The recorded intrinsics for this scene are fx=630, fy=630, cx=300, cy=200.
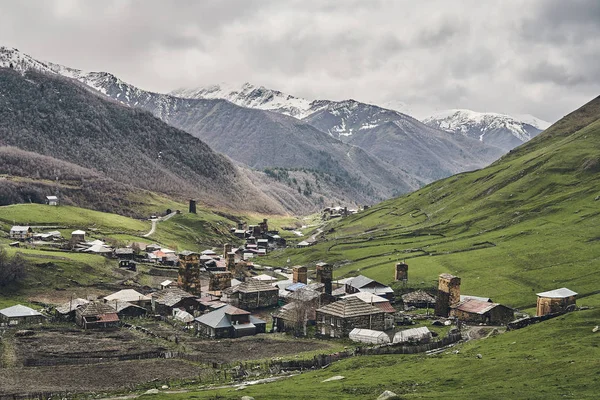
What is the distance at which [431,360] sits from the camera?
7162 cm

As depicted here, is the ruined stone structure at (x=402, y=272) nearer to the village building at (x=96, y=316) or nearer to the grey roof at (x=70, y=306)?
the village building at (x=96, y=316)

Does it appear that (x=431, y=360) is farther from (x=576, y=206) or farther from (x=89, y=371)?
(x=576, y=206)

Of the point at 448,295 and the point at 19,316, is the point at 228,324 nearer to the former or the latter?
the point at 19,316

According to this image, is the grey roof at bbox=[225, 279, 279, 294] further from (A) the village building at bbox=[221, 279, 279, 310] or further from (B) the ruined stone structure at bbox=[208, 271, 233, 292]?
(B) the ruined stone structure at bbox=[208, 271, 233, 292]

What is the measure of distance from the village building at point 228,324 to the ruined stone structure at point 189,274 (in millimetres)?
27437

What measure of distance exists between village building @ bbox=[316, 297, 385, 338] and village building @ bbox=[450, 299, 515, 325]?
47.3 ft

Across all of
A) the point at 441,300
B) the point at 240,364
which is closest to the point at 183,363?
the point at 240,364

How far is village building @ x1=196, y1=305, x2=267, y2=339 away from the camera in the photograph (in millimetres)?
101562

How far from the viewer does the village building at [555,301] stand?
95.6m

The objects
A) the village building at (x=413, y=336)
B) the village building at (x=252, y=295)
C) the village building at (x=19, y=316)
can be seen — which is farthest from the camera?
the village building at (x=252, y=295)

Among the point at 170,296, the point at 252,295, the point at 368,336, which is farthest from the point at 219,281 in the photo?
the point at 368,336

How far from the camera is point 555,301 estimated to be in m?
96.1

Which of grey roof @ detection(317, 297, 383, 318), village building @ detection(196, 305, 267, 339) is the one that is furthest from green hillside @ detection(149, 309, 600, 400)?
village building @ detection(196, 305, 267, 339)

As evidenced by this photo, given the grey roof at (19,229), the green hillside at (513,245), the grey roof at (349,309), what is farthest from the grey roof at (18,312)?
the green hillside at (513,245)
